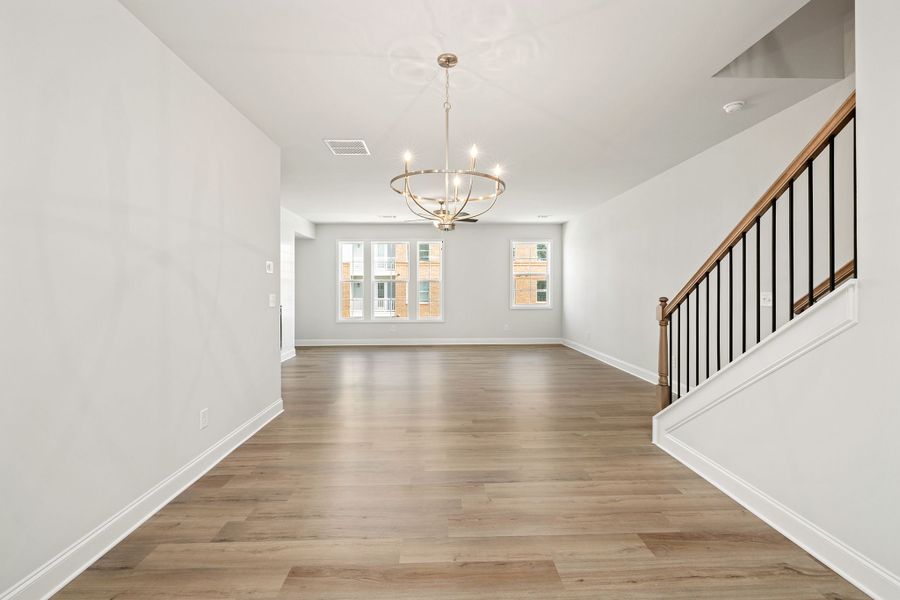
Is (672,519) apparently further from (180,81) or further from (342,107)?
(180,81)

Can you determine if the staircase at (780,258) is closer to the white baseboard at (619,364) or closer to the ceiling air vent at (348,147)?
the white baseboard at (619,364)

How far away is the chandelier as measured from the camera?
2.69 metres

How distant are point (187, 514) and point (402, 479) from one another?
4.10 ft

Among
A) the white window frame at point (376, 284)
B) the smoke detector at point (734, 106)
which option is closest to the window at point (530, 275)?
the white window frame at point (376, 284)

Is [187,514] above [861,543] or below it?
below

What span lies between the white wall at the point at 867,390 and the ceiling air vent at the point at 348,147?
359 cm

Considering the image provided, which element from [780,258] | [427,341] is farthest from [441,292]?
[780,258]

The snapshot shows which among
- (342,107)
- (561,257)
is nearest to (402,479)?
(342,107)

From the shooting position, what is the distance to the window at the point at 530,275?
969cm

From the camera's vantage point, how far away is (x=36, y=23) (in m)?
1.71

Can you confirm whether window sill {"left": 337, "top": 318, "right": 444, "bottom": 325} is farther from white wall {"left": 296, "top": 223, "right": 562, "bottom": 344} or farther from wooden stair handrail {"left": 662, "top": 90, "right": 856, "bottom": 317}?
wooden stair handrail {"left": 662, "top": 90, "right": 856, "bottom": 317}

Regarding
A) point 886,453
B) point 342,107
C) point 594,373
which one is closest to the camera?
point 886,453

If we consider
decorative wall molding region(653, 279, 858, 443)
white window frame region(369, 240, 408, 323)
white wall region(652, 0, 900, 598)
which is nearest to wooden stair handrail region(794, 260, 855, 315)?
decorative wall molding region(653, 279, 858, 443)

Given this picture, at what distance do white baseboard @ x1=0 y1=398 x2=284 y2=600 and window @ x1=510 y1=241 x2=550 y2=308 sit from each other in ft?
24.0
